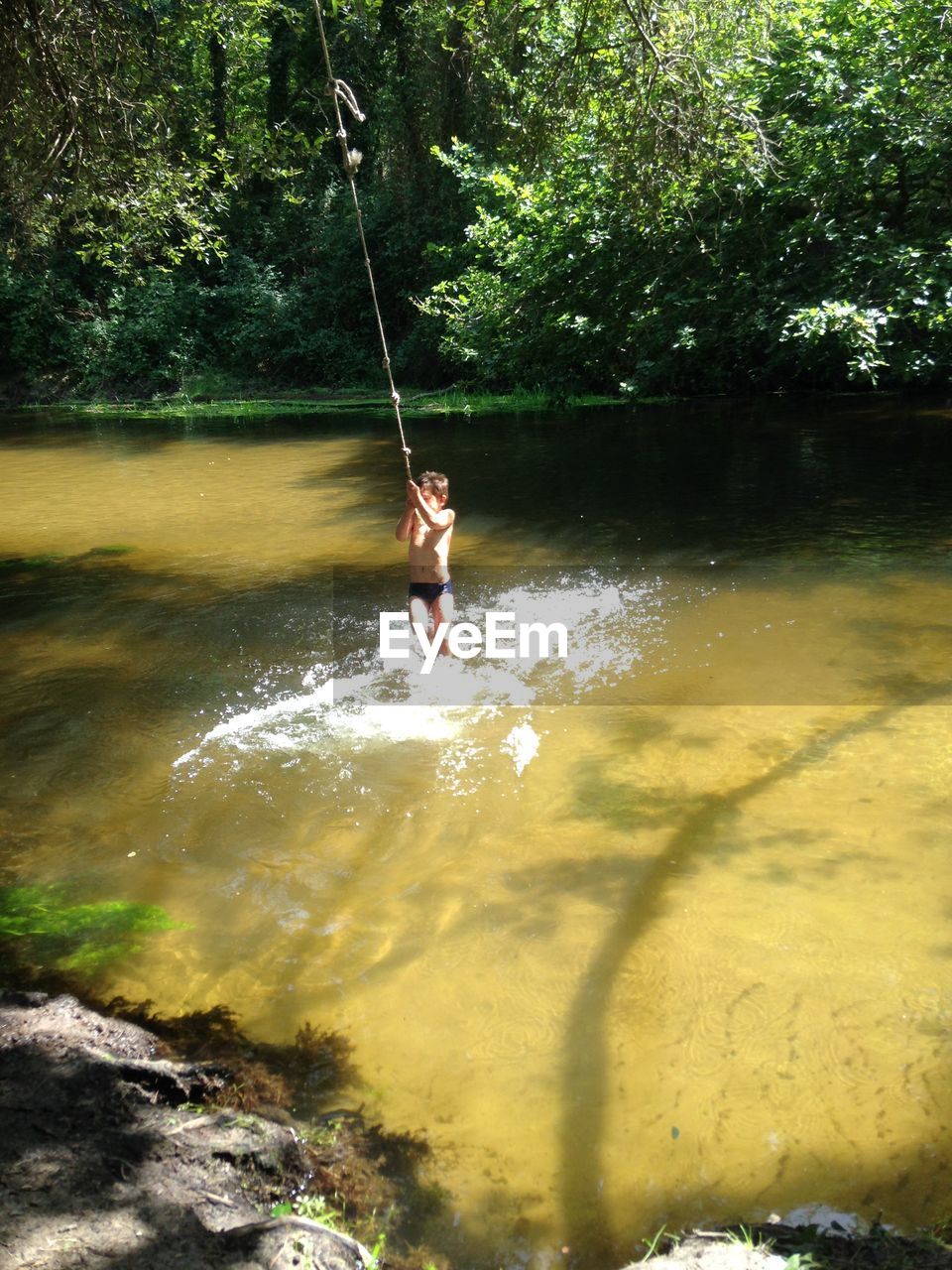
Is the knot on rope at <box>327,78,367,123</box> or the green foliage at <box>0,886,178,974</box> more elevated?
the knot on rope at <box>327,78,367,123</box>

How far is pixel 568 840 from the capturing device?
4715mm

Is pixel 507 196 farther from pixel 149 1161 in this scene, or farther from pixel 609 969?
pixel 149 1161

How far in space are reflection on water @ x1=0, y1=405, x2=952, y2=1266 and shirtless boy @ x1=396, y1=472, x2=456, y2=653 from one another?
1.51ft

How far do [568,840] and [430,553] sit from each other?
285 cm

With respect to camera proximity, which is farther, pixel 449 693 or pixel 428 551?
pixel 428 551

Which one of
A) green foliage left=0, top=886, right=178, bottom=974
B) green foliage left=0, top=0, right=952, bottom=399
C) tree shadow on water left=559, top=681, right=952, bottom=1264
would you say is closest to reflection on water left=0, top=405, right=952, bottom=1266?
tree shadow on water left=559, top=681, right=952, bottom=1264

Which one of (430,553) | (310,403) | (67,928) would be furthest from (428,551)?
(310,403)

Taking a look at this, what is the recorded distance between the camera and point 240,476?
49.1 feet

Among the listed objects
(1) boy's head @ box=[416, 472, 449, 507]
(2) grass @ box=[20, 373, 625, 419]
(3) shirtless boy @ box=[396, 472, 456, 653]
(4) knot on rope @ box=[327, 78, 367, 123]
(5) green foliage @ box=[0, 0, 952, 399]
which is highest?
(5) green foliage @ box=[0, 0, 952, 399]

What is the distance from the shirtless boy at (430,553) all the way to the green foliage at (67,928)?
130 inches

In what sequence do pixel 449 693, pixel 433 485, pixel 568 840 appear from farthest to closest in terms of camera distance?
pixel 433 485
pixel 449 693
pixel 568 840

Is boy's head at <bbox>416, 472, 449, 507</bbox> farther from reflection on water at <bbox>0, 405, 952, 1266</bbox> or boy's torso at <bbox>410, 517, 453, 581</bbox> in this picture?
reflection on water at <bbox>0, 405, 952, 1266</bbox>

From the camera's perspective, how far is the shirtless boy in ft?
22.7

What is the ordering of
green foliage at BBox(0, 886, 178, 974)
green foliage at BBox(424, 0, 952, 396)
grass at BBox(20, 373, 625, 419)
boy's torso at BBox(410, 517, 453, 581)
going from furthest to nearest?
grass at BBox(20, 373, 625, 419) < green foliage at BBox(424, 0, 952, 396) < boy's torso at BBox(410, 517, 453, 581) < green foliage at BBox(0, 886, 178, 974)
